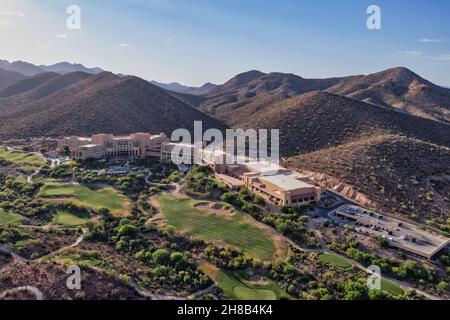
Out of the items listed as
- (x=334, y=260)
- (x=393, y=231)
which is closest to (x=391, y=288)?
(x=334, y=260)

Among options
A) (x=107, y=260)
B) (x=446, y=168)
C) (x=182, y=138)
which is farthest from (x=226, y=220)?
(x=182, y=138)

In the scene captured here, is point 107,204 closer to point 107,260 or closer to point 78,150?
point 107,260

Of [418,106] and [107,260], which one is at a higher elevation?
[418,106]

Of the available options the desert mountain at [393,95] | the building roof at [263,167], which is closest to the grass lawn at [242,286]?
the building roof at [263,167]

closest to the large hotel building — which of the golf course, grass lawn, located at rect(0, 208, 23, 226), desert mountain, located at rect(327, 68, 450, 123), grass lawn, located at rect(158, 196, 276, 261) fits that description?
the golf course

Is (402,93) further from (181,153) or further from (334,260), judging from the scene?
(334,260)

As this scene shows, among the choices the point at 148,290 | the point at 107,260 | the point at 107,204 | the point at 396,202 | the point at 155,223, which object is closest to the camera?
the point at 148,290
